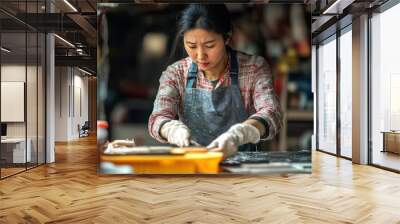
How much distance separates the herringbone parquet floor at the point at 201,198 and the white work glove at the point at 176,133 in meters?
0.63

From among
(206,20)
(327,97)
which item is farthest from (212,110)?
(327,97)

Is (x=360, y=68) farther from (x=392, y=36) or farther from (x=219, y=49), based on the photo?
(x=219, y=49)

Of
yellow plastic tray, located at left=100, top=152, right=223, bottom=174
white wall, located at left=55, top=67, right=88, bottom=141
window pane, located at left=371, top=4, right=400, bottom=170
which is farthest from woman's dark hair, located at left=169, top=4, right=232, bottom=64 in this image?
white wall, located at left=55, top=67, right=88, bottom=141

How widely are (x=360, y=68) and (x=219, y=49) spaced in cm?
383

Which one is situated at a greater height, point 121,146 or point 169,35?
point 169,35

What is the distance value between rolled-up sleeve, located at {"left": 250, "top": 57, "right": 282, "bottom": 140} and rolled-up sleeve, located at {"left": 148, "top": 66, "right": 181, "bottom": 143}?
1.11m

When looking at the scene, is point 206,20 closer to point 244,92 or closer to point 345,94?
point 244,92

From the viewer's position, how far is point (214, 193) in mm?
5219

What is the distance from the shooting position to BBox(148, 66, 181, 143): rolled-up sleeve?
5.79 m

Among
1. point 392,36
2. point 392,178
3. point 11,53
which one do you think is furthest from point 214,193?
point 392,36

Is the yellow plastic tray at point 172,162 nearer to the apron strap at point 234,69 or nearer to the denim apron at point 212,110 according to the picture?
the denim apron at point 212,110

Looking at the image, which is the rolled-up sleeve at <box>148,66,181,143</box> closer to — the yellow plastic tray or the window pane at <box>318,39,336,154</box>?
the yellow plastic tray

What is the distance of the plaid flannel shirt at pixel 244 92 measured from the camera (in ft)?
18.9

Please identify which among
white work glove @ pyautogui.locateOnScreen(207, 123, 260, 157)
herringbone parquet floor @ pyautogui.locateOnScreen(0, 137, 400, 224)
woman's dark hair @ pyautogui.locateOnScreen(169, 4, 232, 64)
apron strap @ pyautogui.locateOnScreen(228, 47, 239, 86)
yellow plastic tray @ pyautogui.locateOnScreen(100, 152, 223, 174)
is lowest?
herringbone parquet floor @ pyautogui.locateOnScreen(0, 137, 400, 224)
